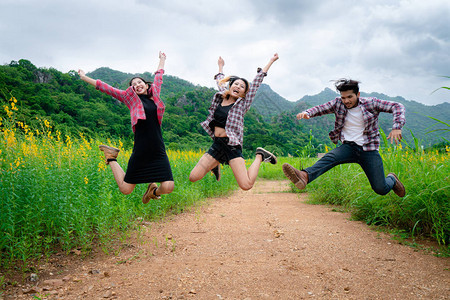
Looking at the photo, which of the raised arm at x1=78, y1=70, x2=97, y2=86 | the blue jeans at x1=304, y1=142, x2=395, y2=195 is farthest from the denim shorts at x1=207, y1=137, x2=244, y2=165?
the raised arm at x1=78, y1=70, x2=97, y2=86

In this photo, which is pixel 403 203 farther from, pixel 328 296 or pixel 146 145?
pixel 146 145

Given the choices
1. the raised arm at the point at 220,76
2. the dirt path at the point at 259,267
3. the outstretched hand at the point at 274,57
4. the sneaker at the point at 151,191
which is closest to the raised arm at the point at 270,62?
the outstretched hand at the point at 274,57

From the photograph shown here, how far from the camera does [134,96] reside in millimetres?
3846

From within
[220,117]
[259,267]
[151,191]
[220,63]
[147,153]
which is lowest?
[259,267]

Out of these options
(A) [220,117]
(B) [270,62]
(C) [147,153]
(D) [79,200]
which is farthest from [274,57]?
(D) [79,200]

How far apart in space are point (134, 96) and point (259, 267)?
3.01m

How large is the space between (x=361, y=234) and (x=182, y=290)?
11.9ft

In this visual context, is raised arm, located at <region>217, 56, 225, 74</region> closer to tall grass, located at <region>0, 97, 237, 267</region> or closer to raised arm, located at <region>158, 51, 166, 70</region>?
raised arm, located at <region>158, 51, 166, 70</region>

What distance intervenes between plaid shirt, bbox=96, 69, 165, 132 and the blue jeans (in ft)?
7.72

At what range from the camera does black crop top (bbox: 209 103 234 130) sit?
4.22 metres

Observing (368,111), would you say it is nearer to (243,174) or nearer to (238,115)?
(238,115)

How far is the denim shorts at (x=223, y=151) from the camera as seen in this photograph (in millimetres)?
4246

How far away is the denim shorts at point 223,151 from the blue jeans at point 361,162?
1.04 metres

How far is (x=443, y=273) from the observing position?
3.89 m
